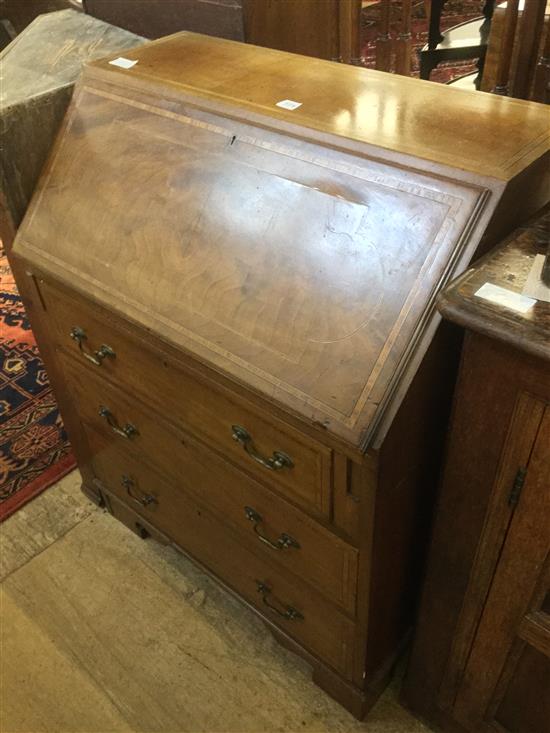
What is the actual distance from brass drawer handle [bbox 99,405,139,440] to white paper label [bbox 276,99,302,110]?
2.61 ft

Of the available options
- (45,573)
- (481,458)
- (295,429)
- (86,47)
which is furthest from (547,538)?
(86,47)

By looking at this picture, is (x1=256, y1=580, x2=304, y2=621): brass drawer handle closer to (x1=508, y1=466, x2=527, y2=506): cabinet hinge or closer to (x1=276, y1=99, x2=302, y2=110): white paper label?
(x1=508, y1=466, x2=527, y2=506): cabinet hinge

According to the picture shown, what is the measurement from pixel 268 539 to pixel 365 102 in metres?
0.87

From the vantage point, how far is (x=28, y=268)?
58.0 inches

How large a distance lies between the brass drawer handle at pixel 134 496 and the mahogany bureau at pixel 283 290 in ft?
0.33

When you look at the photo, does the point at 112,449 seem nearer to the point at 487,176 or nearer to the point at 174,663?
the point at 174,663

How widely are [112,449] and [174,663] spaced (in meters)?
0.56

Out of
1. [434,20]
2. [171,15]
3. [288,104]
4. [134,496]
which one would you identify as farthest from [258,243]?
[434,20]

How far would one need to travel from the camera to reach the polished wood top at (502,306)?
2.58 feet

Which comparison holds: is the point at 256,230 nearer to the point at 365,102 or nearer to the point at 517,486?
the point at 365,102

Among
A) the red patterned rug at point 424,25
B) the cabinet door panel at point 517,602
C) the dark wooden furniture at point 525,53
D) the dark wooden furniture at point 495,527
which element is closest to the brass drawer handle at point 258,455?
the dark wooden furniture at point 495,527

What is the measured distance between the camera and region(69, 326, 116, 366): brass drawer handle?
1429 millimetres

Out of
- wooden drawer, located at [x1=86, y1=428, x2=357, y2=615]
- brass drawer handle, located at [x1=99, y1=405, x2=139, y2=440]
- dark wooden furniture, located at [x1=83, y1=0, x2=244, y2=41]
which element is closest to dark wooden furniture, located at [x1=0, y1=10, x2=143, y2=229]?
dark wooden furniture, located at [x1=83, y1=0, x2=244, y2=41]

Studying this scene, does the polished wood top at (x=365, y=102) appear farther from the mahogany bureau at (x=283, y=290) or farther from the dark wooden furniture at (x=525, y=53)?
the dark wooden furniture at (x=525, y=53)
